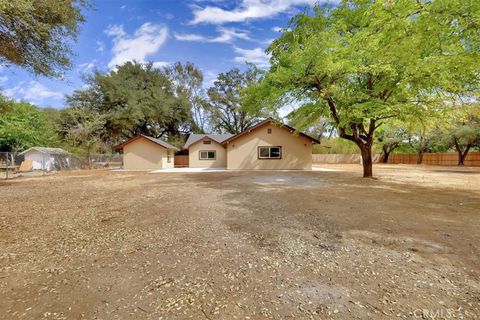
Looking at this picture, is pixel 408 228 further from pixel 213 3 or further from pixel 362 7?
pixel 213 3

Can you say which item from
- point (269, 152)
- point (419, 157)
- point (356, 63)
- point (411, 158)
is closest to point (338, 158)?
point (411, 158)

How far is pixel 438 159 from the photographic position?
101 ft

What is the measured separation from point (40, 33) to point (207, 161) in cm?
1876

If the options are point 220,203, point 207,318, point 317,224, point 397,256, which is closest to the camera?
point 207,318

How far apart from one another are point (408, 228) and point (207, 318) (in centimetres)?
397

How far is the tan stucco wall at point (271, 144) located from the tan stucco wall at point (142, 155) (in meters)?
7.50

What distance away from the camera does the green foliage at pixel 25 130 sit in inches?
989

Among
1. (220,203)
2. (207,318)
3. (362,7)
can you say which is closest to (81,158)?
(220,203)

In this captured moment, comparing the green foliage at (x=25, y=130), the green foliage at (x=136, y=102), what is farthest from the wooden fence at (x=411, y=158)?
the green foliage at (x=25, y=130)

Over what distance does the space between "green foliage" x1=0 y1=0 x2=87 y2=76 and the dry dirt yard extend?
5.38 m

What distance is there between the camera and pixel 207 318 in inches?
84.4

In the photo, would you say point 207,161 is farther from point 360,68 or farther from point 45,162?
point 360,68

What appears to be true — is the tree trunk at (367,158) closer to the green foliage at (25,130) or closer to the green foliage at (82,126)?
the green foliage at (82,126)

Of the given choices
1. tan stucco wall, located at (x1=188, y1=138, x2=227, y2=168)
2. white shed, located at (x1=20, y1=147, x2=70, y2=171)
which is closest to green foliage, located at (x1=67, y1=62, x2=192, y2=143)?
white shed, located at (x1=20, y1=147, x2=70, y2=171)
